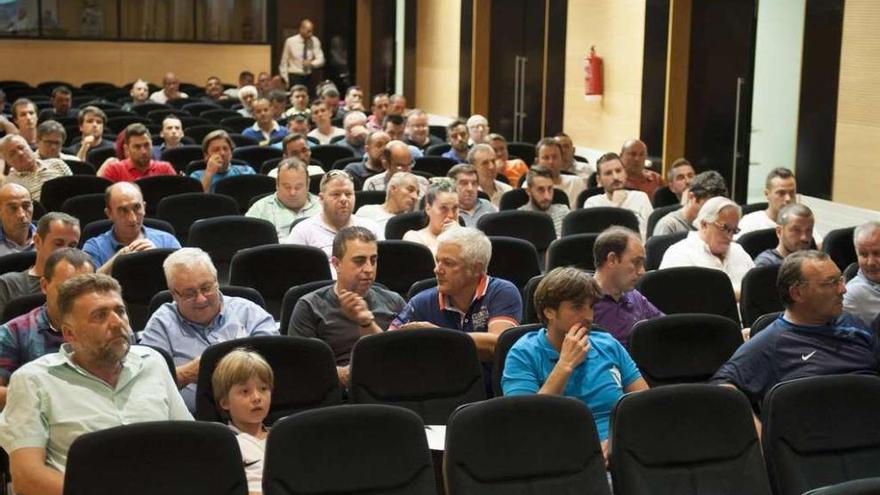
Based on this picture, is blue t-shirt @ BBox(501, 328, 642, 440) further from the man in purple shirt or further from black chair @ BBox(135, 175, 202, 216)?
black chair @ BBox(135, 175, 202, 216)

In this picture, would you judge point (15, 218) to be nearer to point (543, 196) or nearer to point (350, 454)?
point (543, 196)

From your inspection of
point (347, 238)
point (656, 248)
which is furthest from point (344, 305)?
point (656, 248)

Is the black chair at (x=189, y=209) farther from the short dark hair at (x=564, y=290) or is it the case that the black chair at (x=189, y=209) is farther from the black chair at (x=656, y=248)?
the short dark hair at (x=564, y=290)

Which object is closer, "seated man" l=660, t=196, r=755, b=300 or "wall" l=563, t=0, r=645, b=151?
"seated man" l=660, t=196, r=755, b=300

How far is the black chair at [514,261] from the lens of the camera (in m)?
7.06

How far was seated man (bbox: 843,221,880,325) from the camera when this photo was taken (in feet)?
20.4

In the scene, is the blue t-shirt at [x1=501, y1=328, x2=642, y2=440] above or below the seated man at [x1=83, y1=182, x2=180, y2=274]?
below

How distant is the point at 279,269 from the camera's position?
6781 millimetres

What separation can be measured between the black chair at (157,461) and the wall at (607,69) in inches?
390

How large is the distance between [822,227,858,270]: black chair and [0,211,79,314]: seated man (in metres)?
4.34

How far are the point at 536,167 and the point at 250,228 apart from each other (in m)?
2.51

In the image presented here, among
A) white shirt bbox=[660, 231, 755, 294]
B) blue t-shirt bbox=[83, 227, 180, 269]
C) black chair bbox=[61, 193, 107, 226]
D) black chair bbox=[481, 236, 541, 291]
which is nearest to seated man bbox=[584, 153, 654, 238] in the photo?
white shirt bbox=[660, 231, 755, 294]

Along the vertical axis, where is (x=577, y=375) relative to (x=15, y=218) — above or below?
below

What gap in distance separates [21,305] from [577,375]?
2406 millimetres
